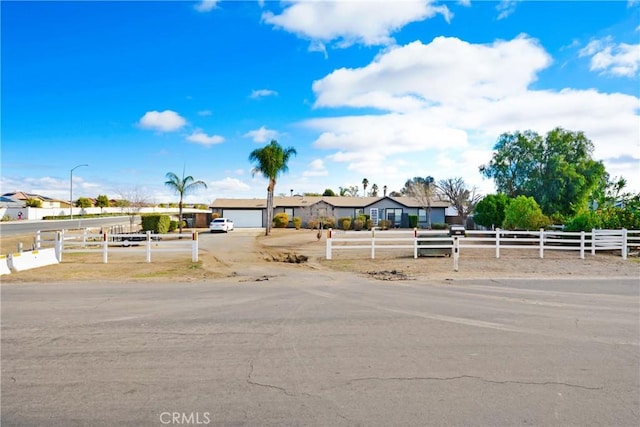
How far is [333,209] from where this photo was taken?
51.3 meters

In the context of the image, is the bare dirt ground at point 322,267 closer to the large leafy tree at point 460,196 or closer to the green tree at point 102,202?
the large leafy tree at point 460,196

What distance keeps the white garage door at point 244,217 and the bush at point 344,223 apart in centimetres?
1161

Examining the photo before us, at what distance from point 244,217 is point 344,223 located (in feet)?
47.9

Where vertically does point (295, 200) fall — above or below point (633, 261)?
above

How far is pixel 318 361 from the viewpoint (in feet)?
17.6

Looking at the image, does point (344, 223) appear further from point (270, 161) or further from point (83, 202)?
point (83, 202)

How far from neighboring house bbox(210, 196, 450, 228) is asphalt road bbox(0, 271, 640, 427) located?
134 feet

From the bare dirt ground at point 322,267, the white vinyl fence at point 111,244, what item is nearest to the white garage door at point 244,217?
the white vinyl fence at point 111,244

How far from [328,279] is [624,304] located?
25.3ft

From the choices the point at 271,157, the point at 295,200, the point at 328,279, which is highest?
the point at 271,157

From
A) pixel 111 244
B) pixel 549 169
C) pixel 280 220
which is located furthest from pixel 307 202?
pixel 111 244

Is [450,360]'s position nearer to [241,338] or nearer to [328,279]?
[241,338]

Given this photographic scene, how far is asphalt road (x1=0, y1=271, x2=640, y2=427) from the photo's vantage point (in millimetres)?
4016

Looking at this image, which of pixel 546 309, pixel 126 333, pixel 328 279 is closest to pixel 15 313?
pixel 126 333
